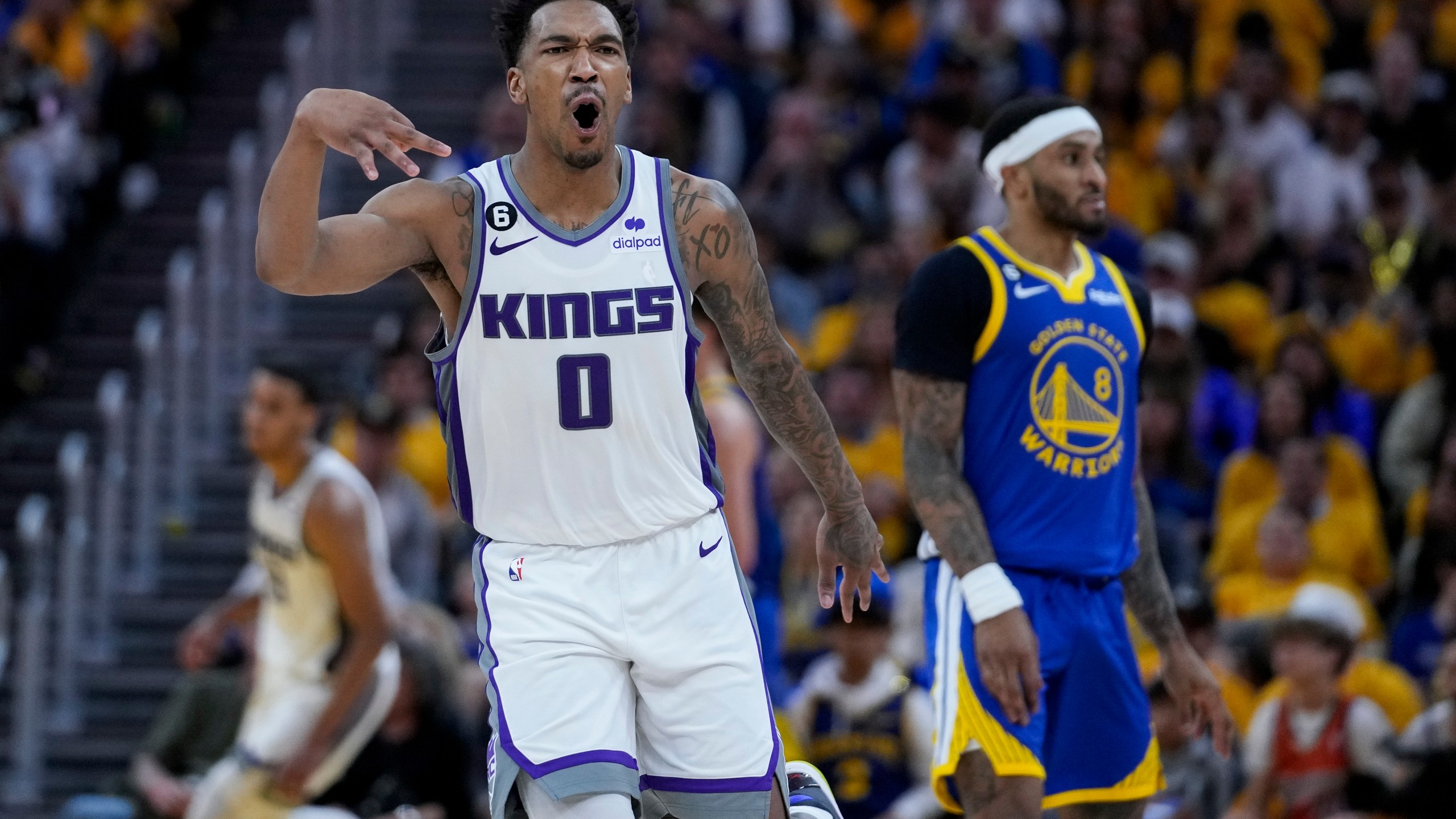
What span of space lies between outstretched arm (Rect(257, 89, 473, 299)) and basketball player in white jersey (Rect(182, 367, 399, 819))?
135 inches

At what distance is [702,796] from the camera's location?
15.1 feet

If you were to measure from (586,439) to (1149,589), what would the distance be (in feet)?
7.36

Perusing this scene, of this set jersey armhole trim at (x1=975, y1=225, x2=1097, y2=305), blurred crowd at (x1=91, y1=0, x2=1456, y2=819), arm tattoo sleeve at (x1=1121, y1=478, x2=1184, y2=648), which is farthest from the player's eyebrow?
blurred crowd at (x1=91, y1=0, x2=1456, y2=819)

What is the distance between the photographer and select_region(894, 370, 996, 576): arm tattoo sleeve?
18.3ft

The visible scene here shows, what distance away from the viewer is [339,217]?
173 inches

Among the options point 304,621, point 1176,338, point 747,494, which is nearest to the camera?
point 747,494

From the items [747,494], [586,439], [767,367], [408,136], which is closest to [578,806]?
[586,439]

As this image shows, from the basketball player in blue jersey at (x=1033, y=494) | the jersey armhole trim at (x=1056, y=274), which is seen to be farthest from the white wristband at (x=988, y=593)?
the jersey armhole trim at (x=1056, y=274)

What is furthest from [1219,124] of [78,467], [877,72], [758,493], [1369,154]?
[78,467]

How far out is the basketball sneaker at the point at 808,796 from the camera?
16.3ft

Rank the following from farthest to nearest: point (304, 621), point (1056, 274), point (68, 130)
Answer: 1. point (68, 130)
2. point (304, 621)
3. point (1056, 274)

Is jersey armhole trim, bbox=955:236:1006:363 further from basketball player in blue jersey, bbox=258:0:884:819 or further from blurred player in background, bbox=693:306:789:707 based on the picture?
blurred player in background, bbox=693:306:789:707

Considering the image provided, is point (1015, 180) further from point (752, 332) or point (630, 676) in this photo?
point (630, 676)

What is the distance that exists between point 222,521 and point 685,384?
888 centimetres
